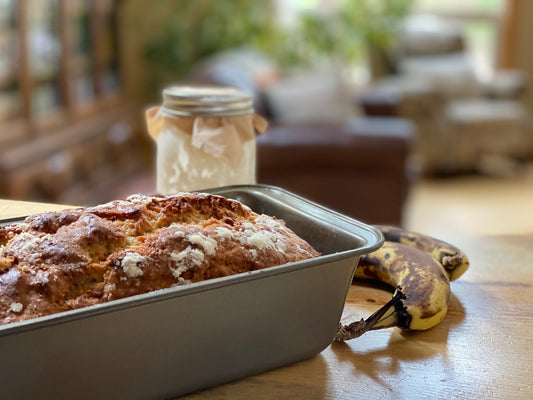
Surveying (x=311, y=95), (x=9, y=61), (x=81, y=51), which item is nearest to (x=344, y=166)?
(x=311, y=95)

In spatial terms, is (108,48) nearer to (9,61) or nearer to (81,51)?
(81,51)

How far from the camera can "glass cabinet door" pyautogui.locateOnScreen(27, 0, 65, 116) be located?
3365 millimetres

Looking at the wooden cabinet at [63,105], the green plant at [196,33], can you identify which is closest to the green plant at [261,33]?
the green plant at [196,33]

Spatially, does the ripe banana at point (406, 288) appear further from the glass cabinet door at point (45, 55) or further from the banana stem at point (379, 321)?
the glass cabinet door at point (45, 55)

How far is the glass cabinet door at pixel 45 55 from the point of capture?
132 inches

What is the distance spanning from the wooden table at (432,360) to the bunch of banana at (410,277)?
0.07ft

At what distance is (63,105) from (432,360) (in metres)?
3.41

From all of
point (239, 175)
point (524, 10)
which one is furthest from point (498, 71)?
point (239, 175)

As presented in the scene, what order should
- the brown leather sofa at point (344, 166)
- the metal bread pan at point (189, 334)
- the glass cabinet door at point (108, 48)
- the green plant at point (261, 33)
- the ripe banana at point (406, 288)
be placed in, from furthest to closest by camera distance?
the green plant at point (261, 33), the glass cabinet door at point (108, 48), the brown leather sofa at point (344, 166), the ripe banana at point (406, 288), the metal bread pan at point (189, 334)

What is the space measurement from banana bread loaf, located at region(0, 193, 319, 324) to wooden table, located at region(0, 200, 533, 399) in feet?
0.44

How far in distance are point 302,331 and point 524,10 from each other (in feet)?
19.7

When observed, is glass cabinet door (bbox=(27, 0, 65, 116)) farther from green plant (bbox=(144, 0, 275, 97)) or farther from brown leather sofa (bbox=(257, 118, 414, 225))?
green plant (bbox=(144, 0, 275, 97))

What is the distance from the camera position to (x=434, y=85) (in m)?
5.46

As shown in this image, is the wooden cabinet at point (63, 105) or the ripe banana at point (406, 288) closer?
the ripe banana at point (406, 288)
